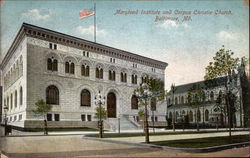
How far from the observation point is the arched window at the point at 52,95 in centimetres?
2062

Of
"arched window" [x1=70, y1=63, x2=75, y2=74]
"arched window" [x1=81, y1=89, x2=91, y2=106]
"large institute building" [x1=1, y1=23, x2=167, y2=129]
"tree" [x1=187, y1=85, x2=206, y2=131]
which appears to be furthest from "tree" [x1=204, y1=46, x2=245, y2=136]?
"arched window" [x1=81, y1=89, x2=91, y2=106]

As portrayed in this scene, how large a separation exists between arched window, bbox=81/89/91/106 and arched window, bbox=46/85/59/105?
13.0 ft

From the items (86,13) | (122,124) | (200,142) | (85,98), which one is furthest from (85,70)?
(200,142)

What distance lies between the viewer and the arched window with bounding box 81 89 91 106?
1015 inches

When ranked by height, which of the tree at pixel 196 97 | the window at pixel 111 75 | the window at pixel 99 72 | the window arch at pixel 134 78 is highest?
the window at pixel 99 72

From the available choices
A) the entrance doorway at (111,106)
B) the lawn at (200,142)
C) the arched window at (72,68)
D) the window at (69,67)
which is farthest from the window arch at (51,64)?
the lawn at (200,142)

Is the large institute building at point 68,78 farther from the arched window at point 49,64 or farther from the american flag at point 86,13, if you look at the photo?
the american flag at point 86,13

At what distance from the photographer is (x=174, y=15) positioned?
460 inches

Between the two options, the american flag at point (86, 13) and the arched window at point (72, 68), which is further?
the arched window at point (72, 68)

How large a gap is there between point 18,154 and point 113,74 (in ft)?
43.5

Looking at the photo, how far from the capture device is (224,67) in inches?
534

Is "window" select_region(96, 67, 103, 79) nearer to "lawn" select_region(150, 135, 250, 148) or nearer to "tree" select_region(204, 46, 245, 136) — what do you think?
"tree" select_region(204, 46, 245, 136)

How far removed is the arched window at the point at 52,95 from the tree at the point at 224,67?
12.1 m

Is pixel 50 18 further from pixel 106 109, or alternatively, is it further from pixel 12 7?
pixel 106 109
